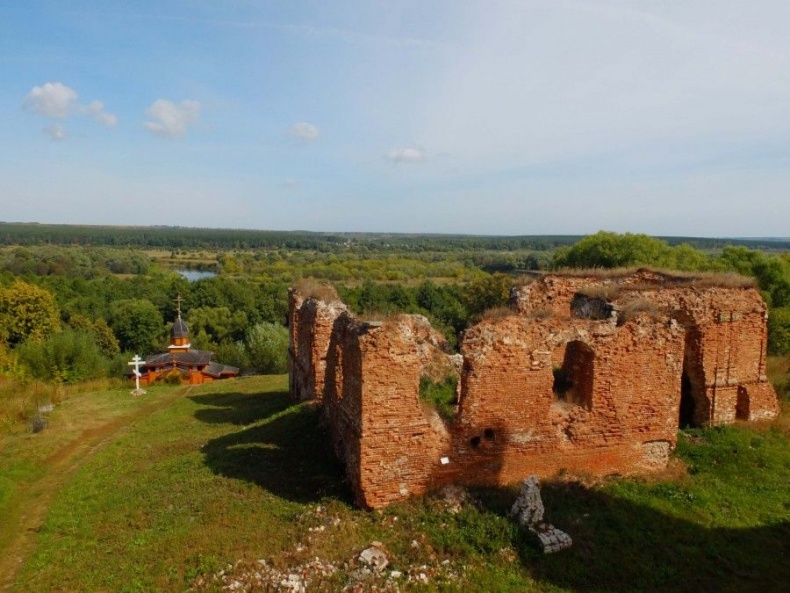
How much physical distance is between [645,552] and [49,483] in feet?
45.7

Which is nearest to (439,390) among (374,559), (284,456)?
(284,456)

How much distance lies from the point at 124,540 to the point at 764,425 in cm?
1452

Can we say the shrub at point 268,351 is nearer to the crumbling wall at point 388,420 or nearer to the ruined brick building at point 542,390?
the ruined brick building at point 542,390

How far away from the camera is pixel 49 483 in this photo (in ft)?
46.9

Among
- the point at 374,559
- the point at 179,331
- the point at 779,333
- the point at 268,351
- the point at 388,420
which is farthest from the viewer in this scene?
the point at 268,351

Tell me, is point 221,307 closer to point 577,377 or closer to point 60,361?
point 60,361

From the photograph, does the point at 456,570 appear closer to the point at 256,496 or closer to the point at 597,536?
the point at 597,536

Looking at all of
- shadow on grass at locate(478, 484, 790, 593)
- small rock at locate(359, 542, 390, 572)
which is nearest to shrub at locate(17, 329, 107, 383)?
small rock at locate(359, 542, 390, 572)

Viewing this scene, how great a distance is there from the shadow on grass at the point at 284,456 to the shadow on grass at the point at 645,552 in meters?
3.17

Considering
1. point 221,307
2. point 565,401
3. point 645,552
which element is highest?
point 565,401

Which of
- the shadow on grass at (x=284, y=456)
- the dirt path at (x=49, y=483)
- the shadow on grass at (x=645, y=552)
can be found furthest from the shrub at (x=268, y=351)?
the shadow on grass at (x=645, y=552)

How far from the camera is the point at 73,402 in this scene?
23.7 metres

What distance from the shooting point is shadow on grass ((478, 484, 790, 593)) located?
8.46m

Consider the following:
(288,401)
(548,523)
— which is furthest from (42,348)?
(548,523)
